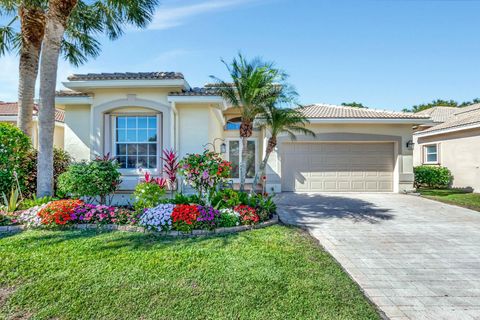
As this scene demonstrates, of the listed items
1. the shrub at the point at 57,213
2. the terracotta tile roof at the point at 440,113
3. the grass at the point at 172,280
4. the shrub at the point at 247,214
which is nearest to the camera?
the grass at the point at 172,280

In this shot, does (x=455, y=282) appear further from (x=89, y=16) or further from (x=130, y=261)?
(x=89, y=16)

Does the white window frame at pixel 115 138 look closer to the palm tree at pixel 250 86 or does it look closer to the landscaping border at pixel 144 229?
the palm tree at pixel 250 86

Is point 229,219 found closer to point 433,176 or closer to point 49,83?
point 49,83

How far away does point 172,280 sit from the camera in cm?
405

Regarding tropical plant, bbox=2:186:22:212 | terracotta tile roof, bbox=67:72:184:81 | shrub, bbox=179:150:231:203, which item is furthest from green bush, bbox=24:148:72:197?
shrub, bbox=179:150:231:203

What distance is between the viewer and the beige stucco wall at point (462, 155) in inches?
588

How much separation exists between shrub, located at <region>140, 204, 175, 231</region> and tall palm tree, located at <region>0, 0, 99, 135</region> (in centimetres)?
698

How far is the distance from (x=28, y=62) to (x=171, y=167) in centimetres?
698

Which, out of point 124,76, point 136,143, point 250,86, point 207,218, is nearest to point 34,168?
point 136,143

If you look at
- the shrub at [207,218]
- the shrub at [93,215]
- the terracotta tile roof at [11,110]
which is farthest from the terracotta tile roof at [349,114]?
the terracotta tile roof at [11,110]

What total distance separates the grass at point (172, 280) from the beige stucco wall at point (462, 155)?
15.1 metres

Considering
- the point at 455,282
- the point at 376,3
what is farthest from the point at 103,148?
the point at 376,3

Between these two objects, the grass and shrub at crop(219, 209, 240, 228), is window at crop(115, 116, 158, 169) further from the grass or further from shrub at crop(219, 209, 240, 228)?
the grass

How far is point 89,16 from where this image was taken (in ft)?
35.0
